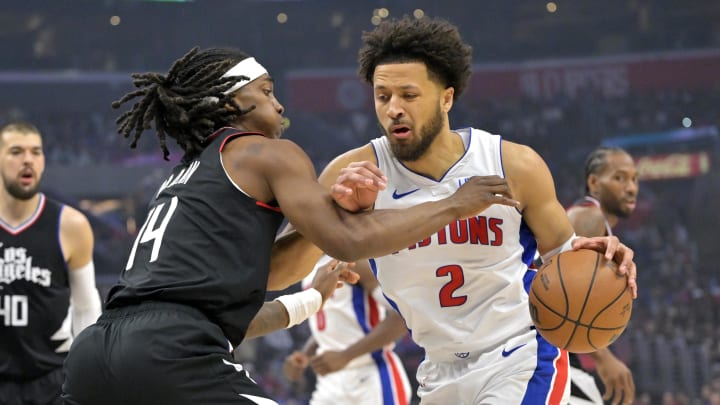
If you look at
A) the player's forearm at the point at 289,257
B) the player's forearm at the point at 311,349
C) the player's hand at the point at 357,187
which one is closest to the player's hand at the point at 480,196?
the player's hand at the point at 357,187

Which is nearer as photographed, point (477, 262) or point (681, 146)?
point (477, 262)

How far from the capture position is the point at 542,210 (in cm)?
374

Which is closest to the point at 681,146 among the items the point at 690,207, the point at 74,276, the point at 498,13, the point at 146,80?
the point at 690,207

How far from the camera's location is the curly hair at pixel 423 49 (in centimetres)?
400

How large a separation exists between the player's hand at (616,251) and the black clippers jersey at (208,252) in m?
1.21

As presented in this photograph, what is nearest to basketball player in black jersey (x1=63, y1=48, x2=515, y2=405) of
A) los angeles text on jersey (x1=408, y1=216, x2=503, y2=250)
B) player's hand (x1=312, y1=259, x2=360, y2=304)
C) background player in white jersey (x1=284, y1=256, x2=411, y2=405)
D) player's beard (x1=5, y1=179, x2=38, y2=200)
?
los angeles text on jersey (x1=408, y1=216, x2=503, y2=250)

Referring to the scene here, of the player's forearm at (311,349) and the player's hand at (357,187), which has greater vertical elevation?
the player's hand at (357,187)

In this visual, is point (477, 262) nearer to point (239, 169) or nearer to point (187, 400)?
point (239, 169)

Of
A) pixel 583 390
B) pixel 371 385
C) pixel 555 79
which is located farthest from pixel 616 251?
pixel 555 79

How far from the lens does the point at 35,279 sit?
5.39 metres

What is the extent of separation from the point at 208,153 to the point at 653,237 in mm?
17130

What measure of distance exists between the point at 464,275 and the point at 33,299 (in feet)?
9.41

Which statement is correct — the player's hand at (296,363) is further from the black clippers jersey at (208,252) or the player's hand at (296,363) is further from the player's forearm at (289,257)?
the black clippers jersey at (208,252)

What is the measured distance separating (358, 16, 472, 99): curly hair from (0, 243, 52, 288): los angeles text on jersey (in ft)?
8.15
